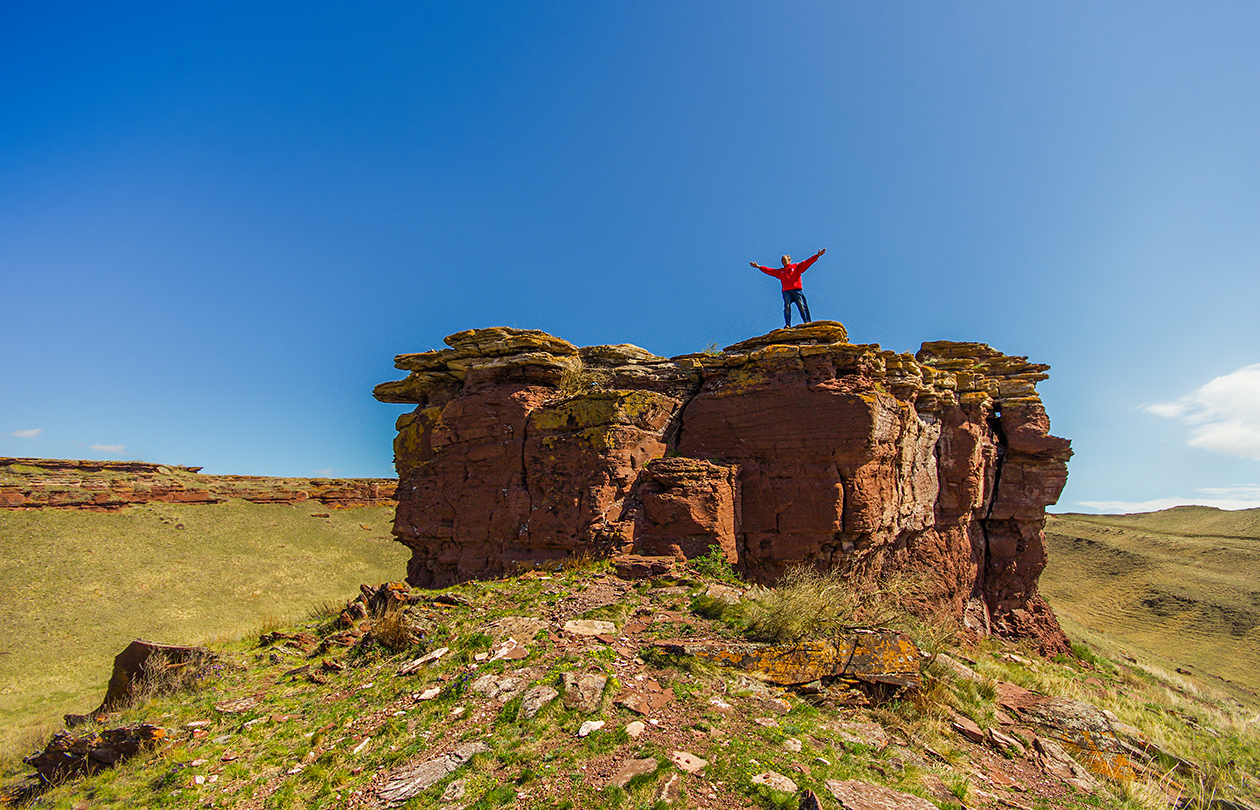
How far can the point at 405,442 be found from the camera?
1462 centimetres

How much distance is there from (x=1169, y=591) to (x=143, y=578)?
6407cm

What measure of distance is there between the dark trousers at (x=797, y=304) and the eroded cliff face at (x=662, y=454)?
157 centimetres

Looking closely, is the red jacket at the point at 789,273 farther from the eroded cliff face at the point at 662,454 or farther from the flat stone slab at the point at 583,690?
the flat stone slab at the point at 583,690

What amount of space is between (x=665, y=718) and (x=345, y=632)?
5.31 m

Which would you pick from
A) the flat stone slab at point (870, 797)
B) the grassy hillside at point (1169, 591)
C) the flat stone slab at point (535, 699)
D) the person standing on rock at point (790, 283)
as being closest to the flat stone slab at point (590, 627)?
the flat stone slab at point (535, 699)

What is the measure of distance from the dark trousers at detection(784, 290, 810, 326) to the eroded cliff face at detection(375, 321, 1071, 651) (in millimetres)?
1570

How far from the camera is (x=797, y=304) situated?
45.1 ft

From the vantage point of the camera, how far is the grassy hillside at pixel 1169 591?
27125 mm

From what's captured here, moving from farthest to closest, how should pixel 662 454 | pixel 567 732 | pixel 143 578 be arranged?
1. pixel 143 578
2. pixel 662 454
3. pixel 567 732

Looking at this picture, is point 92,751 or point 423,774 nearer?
point 423,774

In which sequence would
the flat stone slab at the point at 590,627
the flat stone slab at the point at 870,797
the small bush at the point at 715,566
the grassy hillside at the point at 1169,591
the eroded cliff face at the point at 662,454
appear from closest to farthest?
the flat stone slab at the point at 870,797 → the flat stone slab at the point at 590,627 → the small bush at the point at 715,566 → the eroded cliff face at the point at 662,454 → the grassy hillside at the point at 1169,591

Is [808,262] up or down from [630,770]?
up

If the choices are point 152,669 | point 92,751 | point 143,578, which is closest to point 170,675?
point 152,669

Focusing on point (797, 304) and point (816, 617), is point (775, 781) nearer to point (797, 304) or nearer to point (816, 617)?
point (816, 617)
